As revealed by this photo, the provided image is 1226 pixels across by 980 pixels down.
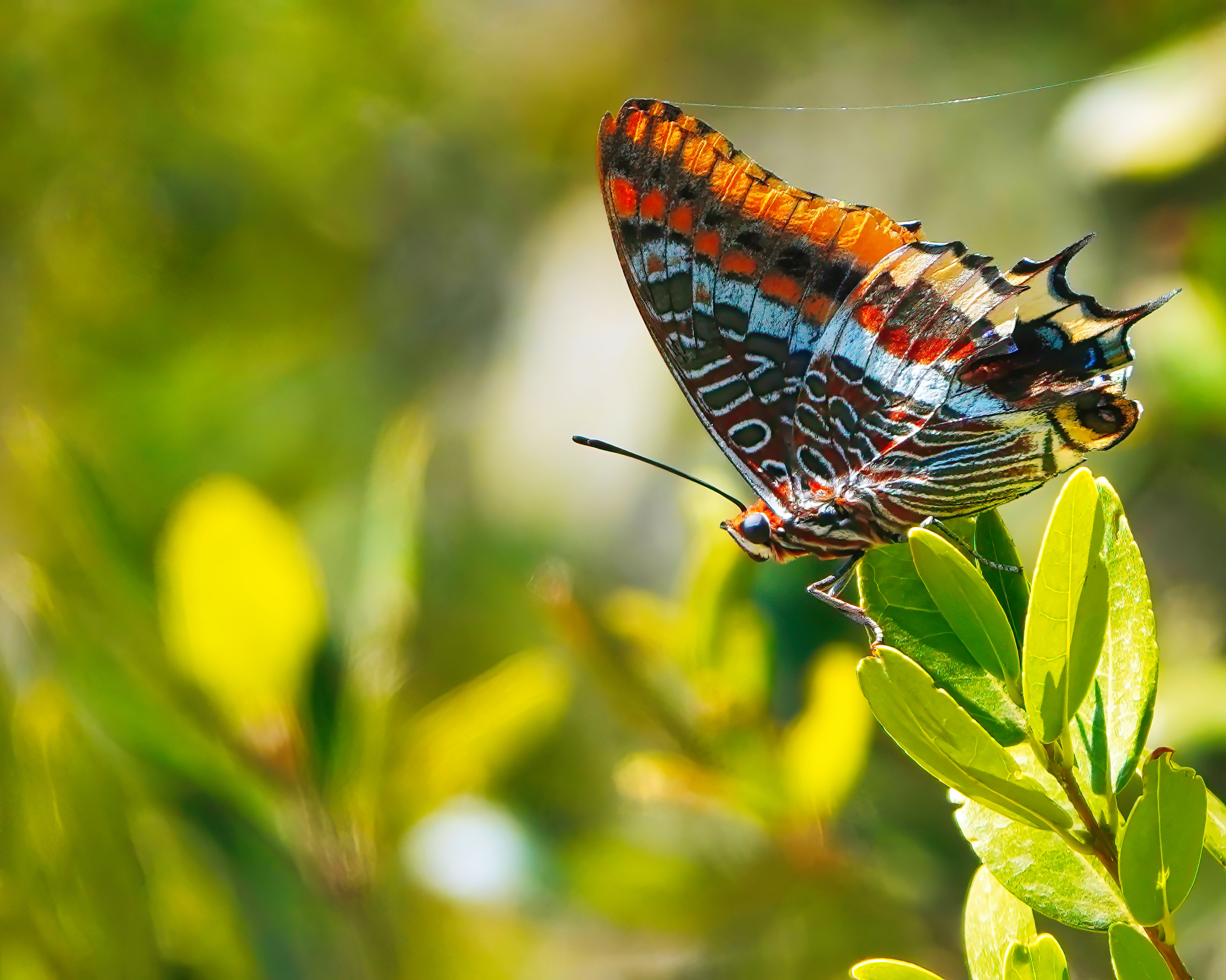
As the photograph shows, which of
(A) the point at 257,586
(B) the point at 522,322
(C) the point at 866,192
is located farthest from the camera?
(B) the point at 522,322

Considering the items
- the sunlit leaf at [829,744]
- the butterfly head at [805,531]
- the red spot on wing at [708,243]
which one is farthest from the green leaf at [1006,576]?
the red spot on wing at [708,243]

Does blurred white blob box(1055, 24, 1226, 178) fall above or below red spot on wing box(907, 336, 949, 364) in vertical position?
above

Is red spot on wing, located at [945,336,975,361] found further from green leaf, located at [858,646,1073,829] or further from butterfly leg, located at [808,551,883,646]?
green leaf, located at [858,646,1073,829]

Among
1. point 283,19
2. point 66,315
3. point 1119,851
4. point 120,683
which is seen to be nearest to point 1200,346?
point 1119,851

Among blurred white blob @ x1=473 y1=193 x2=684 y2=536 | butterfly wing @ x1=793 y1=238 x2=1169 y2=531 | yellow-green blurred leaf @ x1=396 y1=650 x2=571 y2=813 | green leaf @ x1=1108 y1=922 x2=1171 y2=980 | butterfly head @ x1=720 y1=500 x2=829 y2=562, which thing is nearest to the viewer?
green leaf @ x1=1108 y1=922 x2=1171 y2=980

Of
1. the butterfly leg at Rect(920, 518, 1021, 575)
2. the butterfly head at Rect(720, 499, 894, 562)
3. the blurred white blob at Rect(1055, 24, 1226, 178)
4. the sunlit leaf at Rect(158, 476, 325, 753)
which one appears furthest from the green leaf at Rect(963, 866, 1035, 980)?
the blurred white blob at Rect(1055, 24, 1226, 178)

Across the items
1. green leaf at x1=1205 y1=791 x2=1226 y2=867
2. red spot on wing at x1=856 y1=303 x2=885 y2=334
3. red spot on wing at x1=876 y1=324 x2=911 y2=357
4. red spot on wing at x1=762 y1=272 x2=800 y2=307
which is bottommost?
green leaf at x1=1205 y1=791 x2=1226 y2=867

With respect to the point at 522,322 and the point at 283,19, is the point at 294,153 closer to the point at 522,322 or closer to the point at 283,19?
the point at 283,19
